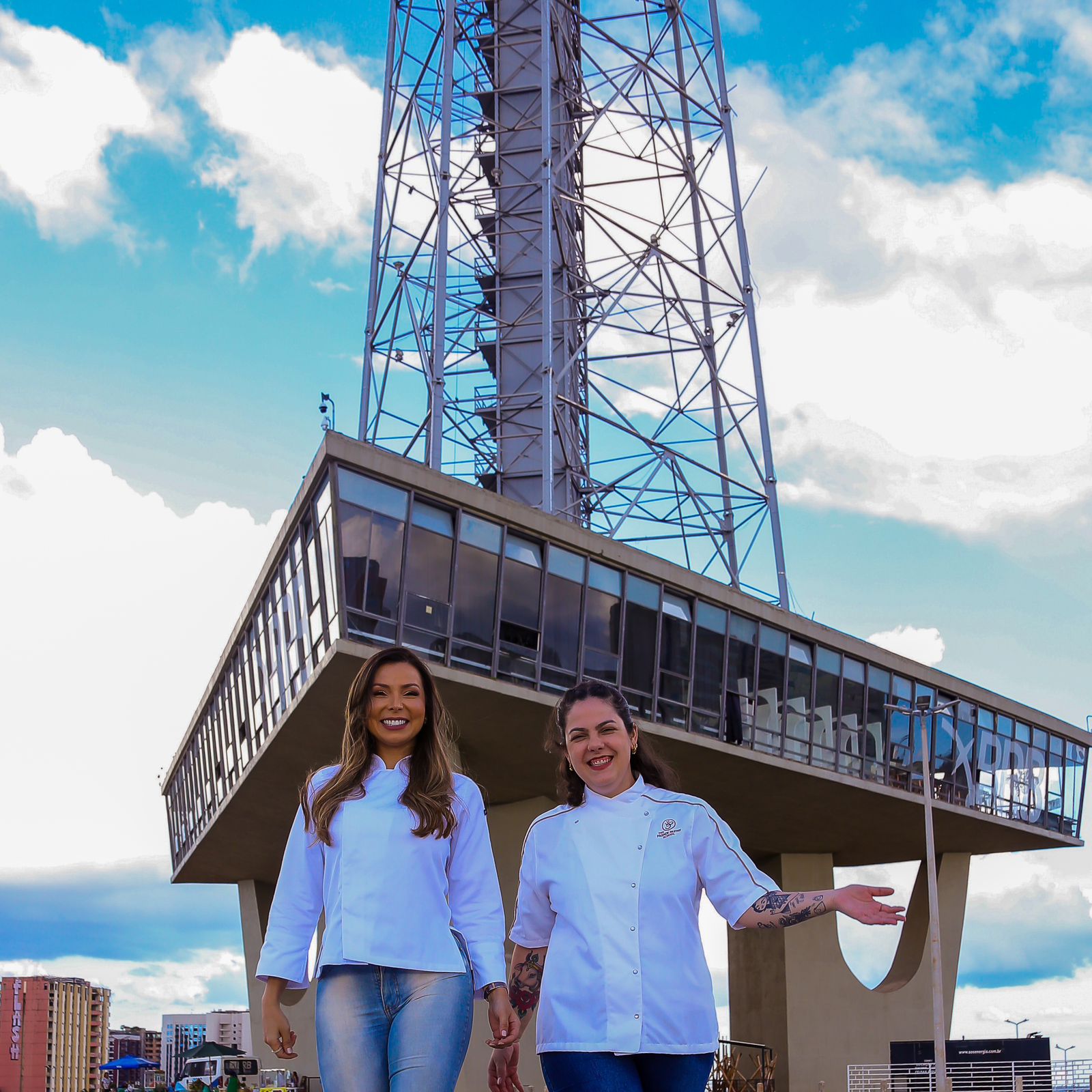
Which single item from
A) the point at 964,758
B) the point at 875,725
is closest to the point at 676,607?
the point at 875,725

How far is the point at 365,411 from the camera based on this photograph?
35375 millimetres

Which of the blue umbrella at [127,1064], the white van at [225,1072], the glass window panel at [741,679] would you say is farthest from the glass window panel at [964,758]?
the blue umbrella at [127,1064]

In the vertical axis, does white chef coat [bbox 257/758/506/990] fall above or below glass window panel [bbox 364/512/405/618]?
below

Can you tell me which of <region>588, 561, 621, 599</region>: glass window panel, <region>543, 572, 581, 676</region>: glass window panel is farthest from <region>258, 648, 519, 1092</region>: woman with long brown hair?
<region>588, 561, 621, 599</region>: glass window panel

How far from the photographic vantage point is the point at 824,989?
3747 cm

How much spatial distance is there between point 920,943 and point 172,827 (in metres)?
26.1

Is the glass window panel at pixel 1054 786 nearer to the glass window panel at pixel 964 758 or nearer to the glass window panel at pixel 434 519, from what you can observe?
the glass window panel at pixel 964 758

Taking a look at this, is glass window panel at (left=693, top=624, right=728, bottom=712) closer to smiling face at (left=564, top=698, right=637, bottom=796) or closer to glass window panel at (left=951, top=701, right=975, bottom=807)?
glass window panel at (left=951, top=701, right=975, bottom=807)

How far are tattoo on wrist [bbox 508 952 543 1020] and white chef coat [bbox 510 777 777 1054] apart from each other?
85 millimetres

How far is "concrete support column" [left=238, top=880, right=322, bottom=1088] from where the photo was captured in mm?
38281

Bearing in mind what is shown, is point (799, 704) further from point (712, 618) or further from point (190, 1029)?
point (190, 1029)

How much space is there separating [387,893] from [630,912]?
2.64ft

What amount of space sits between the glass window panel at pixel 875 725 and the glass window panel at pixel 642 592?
8.10m

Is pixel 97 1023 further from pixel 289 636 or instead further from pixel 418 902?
pixel 418 902
